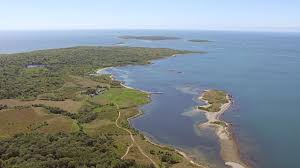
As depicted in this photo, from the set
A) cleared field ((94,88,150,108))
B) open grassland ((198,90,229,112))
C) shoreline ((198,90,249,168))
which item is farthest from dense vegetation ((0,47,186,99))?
shoreline ((198,90,249,168))

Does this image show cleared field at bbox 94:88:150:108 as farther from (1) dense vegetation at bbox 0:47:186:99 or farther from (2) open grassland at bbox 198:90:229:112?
(1) dense vegetation at bbox 0:47:186:99

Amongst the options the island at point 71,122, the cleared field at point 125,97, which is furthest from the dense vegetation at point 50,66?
the cleared field at point 125,97

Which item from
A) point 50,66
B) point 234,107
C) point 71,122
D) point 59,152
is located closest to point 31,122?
point 71,122

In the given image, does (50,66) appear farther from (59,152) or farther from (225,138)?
(59,152)

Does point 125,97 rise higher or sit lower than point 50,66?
higher

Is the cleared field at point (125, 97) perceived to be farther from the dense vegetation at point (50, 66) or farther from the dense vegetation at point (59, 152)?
the dense vegetation at point (59, 152)

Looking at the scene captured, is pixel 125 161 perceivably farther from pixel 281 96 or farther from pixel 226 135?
pixel 281 96

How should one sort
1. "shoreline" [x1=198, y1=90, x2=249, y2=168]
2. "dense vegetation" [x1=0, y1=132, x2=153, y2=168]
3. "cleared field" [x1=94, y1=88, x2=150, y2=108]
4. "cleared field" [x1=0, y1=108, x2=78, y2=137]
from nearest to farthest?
"dense vegetation" [x1=0, y1=132, x2=153, y2=168] → "shoreline" [x1=198, y1=90, x2=249, y2=168] → "cleared field" [x1=0, y1=108, x2=78, y2=137] → "cleared field" [x1=94, y1=88, x2=150, y2=108]
